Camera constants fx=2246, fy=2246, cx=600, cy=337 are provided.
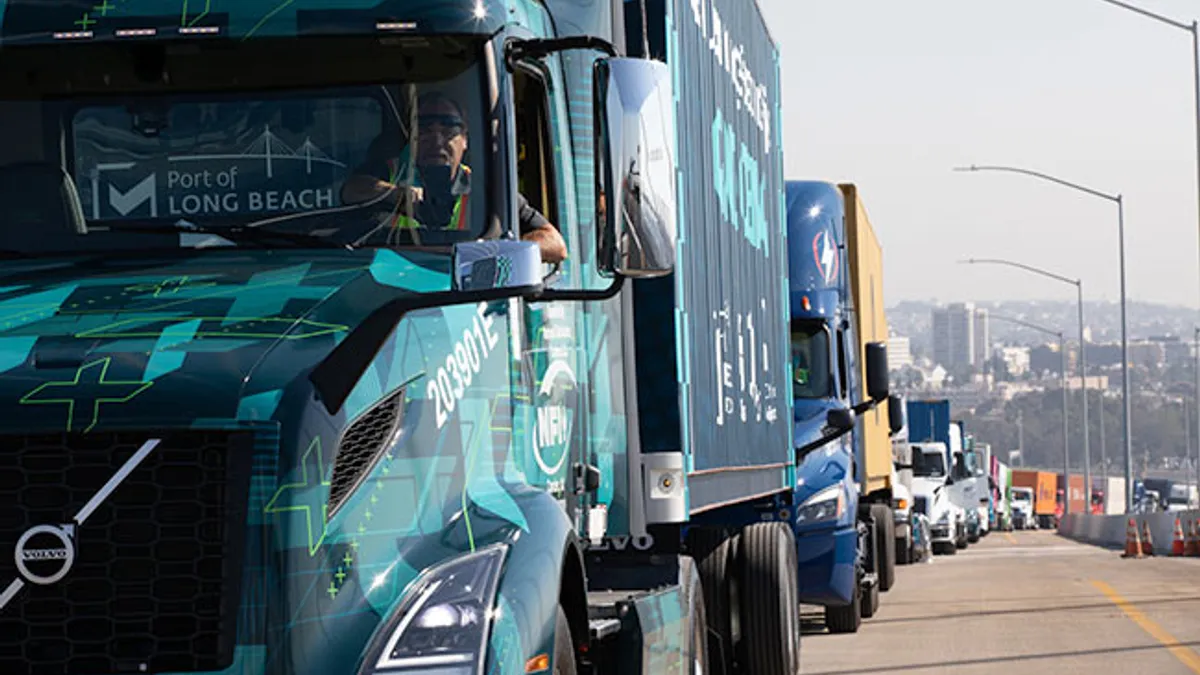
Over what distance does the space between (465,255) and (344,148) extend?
24.1 inches

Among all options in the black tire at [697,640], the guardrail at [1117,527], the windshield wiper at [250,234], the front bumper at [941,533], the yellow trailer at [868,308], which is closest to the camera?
the windshield wiper at [250,234]

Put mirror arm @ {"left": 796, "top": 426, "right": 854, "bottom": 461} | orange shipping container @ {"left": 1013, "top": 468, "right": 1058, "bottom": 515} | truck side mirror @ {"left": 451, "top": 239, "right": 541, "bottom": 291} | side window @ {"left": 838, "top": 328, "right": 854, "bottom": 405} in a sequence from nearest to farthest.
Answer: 1. truck side mirror @ {"left": 451, "top": 239, "right": 541, "bottom": 291}
2. mirror arm @ {"left": 796, "top": 426, "right": 854, "bottom": 461}
3. side window @ {"left": 838, "top": 328, "right": 854, "bottom": 405}
4. orange shipping container @ {"left": 1013, "top": 468, "right": 1058, "bottom": 515}

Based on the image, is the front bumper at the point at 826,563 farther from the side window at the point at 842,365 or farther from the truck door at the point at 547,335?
the truck door at the point at 547,335

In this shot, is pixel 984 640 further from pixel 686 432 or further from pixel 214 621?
pixel 214 621

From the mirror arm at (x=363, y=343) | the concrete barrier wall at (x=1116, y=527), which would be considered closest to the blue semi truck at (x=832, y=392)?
the mirror arm at (x=363, y=343)

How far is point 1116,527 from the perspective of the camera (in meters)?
57.2

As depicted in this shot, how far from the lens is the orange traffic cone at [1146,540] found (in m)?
45.9

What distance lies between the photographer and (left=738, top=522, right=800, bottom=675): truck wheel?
13.6 meters

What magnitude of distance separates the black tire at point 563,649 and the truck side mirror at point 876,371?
541 inches

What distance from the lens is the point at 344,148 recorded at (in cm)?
701

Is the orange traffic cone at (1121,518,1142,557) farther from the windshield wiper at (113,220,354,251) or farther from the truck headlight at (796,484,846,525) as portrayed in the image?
the windshield wiper at (113,220,354,251)

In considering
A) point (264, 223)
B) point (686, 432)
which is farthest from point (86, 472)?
point (686, 432)

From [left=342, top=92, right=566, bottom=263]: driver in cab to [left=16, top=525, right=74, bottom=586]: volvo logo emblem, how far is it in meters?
1.71

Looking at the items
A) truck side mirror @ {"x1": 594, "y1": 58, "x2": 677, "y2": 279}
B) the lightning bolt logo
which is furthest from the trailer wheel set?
the lightning bolt logo
